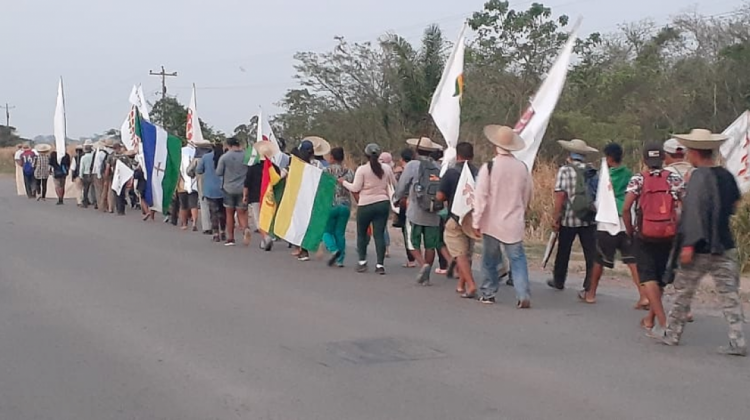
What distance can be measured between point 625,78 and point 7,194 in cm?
2058

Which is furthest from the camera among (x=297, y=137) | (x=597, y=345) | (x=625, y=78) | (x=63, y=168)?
(x=297, y=137)

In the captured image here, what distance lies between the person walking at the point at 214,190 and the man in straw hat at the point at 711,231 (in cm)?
987

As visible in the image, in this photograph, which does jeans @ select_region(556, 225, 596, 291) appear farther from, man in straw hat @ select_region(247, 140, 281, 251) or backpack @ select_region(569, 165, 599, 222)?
man in straw hat @ select_region(247, 140, 281, 251)

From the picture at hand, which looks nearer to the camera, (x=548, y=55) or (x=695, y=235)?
(x=695, y=235)

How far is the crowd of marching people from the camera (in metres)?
7.97

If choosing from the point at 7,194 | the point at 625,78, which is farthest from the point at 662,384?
the point at 7,194

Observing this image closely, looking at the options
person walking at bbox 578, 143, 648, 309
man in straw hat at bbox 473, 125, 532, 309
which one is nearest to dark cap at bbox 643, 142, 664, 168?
person walking at bbox 578, 143, 648, 309

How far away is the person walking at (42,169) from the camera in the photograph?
28453mm

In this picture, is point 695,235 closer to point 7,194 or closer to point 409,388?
point 409,388

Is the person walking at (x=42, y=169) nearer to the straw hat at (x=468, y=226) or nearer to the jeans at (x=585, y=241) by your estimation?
the straw hat at (x=468, y=226)

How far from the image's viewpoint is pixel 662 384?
23.3ft

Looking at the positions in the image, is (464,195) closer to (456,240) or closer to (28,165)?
(456,240)

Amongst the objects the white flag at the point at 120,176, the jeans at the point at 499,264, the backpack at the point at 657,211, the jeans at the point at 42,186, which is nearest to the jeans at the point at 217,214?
the white flag at the point at 120,176

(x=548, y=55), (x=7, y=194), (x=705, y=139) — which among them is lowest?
(x=7, y=194)
